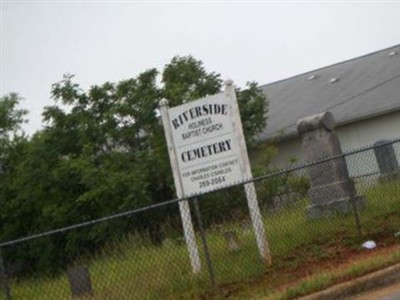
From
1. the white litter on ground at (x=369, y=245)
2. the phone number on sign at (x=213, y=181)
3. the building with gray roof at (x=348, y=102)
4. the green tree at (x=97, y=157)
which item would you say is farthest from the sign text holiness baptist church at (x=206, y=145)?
the building with gray roof at (x=348, y=102)

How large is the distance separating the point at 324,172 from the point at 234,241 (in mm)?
4227

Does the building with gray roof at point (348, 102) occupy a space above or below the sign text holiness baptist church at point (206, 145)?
above

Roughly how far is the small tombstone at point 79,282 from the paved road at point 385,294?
3344mm

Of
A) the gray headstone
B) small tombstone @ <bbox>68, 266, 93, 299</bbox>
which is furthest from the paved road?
the gray headstone

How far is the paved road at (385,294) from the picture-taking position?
795cm

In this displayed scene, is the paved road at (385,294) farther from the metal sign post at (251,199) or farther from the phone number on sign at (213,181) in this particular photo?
the phone number on sign at (213,181)

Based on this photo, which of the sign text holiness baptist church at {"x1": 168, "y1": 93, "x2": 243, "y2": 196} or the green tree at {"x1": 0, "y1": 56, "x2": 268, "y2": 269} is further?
the green tree at {"x1": 0, "y1": 56, "x2": 268, "y2": 269}

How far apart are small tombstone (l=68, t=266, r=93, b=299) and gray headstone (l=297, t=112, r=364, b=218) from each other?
477cm

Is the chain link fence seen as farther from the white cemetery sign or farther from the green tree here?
the green tree

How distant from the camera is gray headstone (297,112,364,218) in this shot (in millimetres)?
13258

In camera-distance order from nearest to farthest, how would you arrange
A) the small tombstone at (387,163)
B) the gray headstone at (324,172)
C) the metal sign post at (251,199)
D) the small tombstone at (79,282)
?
the small tombstone at (79,282)
the metal sign post at (251,199)
the small tombstone at (387,163)
the gray headstone at (324,172)

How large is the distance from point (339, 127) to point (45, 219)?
38.2 feet

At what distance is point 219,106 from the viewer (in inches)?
416

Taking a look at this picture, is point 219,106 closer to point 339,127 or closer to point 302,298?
point 302,298
